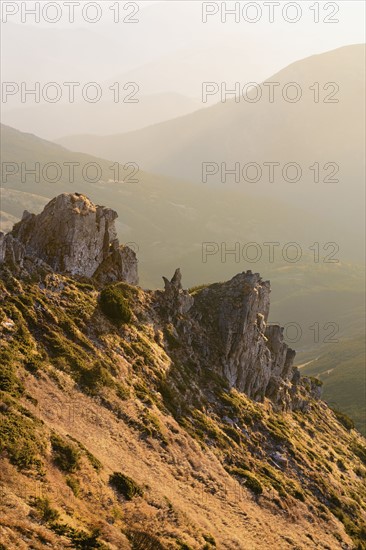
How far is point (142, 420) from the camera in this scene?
41.8 meters

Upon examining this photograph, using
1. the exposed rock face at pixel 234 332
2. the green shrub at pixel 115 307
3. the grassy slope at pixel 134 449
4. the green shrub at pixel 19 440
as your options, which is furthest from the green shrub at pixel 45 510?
the exposed rock face at pixel 234 332

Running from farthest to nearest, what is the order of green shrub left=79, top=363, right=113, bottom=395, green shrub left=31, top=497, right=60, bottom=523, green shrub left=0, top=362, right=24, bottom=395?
green shrub left=79, top=363, right=113, bottom=395, green shrub left=0, top=362, right=24, bottom=395, green shrub left=31, top=497, right=60, bottom=523

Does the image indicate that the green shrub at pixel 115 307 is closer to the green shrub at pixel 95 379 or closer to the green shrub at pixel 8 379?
the green shrub at pixel 95 379

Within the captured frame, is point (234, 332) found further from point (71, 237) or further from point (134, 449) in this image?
point (134, 449)

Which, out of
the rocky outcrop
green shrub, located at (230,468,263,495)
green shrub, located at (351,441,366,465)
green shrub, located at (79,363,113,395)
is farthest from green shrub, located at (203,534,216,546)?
green shrub, located at (351,441,366,465)

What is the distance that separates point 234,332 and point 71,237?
25.0 m

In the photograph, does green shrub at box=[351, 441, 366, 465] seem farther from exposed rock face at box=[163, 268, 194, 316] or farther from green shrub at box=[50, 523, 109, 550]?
green shrub at box=[50, 523, 109, 550]

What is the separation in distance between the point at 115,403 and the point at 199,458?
30.0 ft

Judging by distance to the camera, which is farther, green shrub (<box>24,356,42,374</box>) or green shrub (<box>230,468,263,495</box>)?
green shrub (<box>230,468,263,495</box>)

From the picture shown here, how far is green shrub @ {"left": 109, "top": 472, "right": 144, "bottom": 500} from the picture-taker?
104ft

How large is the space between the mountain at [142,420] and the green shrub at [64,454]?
7cm

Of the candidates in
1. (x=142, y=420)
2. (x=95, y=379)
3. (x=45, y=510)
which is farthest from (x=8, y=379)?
(x=142, y=420)

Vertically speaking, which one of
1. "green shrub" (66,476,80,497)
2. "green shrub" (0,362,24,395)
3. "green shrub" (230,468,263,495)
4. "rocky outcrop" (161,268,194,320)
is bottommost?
"green shrub" (230,468,263,495)

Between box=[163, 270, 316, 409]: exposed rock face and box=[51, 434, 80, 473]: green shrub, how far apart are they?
31056 millimetres
